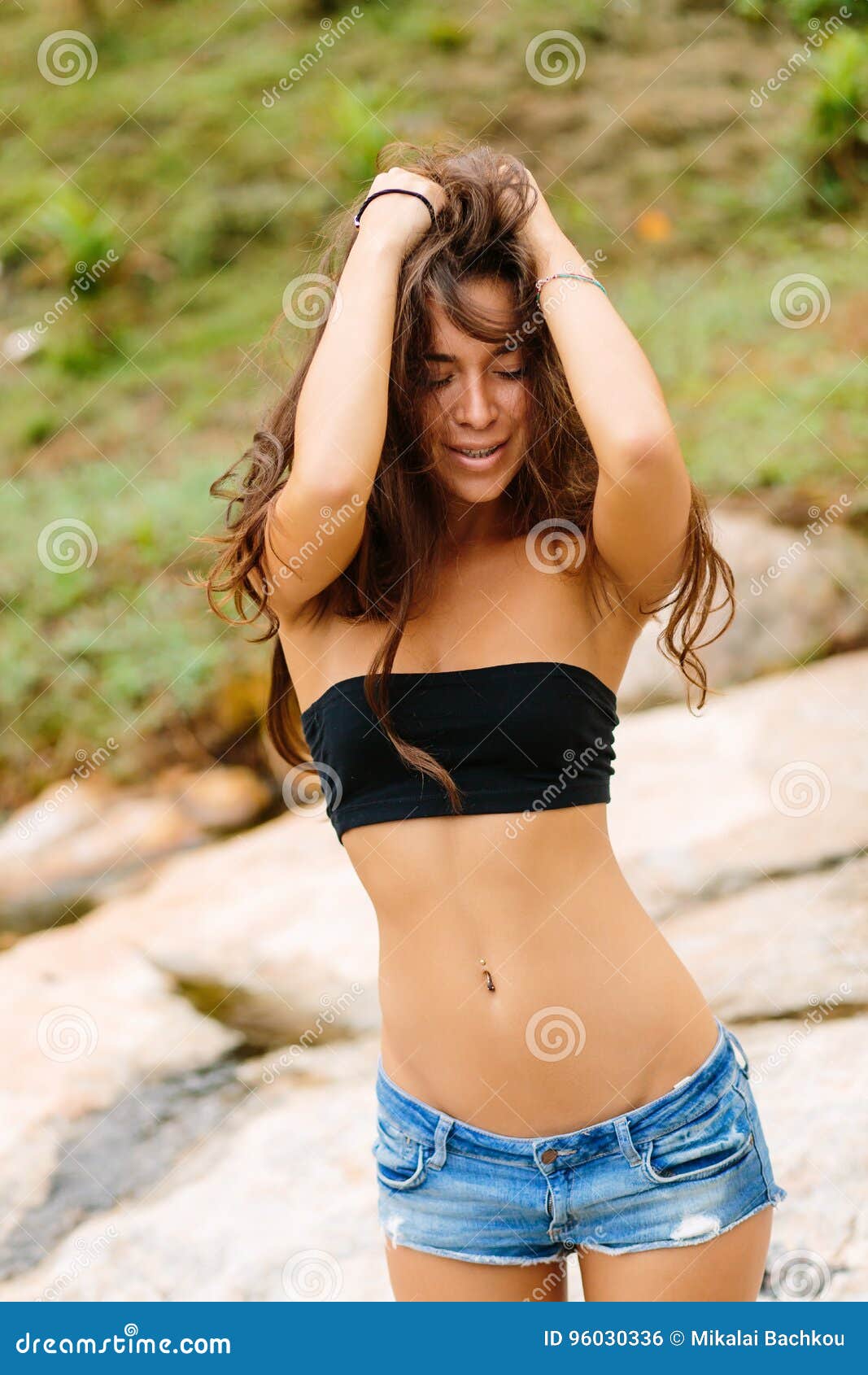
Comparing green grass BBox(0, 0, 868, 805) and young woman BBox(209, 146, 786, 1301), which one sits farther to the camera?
green grass BBox(0, 0, 868, 805)

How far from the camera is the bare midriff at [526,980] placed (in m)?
1.80

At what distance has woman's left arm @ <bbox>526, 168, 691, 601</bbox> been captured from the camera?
1783 mm

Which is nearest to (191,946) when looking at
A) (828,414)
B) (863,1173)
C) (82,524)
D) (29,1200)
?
(29,1200)

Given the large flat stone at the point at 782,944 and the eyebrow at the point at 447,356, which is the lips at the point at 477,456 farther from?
the large flat stone at the point at 782,944

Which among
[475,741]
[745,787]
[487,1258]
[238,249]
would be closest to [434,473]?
[475,741]

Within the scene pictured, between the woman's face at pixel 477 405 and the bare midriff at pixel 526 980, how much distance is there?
22.9 inches

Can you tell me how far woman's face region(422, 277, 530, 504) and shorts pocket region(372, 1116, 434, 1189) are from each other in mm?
1023

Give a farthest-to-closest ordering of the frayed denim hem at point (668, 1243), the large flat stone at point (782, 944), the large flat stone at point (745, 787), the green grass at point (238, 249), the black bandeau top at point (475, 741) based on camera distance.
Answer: the green grass at point (238, 249)
the large flat stone at point (745, 787)
the large flat stone at point (782, 944)
the black bandeau top at point (475, 741)
the frayed denim hem at point (668, 1243)

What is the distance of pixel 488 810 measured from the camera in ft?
6.06

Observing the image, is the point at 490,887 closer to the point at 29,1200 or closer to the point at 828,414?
the point at 29,1200

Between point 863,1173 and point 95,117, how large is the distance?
10.9 metres

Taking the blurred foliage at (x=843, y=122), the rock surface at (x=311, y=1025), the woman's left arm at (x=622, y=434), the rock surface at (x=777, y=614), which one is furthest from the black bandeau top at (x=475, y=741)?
the blurred foliage at (x=843, y=122)

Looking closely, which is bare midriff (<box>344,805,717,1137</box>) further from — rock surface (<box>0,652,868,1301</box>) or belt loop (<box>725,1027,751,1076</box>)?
rock surface (<box>0,652,868,1301</box>)

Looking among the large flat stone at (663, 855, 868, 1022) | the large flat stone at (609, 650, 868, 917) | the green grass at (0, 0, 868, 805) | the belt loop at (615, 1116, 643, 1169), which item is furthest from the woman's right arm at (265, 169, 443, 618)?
the green grass at (0, 0, 868, 805)
